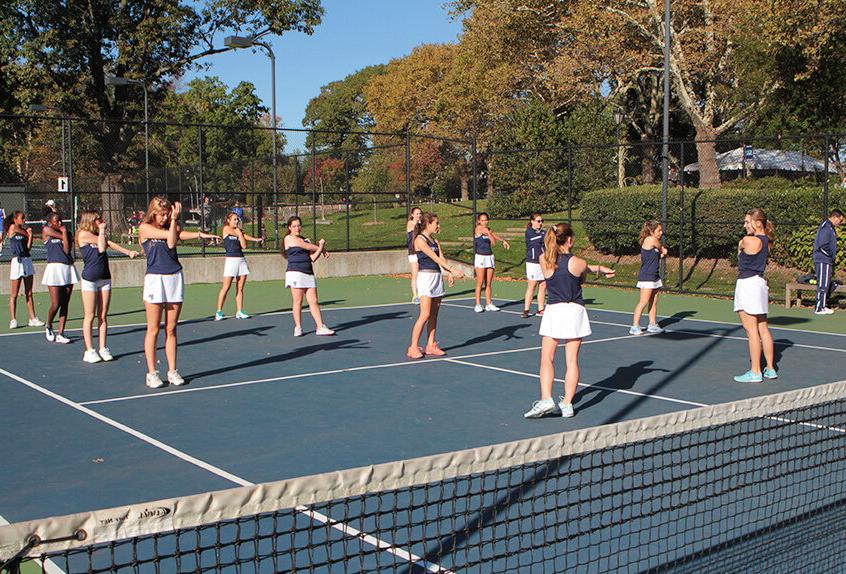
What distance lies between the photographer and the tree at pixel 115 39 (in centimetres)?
3656

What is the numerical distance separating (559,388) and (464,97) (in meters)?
42.2

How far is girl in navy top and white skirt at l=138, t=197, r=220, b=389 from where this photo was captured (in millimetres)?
10492

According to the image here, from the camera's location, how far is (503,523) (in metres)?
4.95

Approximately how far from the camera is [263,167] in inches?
1246

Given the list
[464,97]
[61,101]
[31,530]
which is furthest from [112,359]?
[464,97]

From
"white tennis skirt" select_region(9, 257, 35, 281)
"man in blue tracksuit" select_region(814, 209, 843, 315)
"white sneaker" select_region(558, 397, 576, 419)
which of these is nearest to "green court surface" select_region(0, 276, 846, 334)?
"man in blue tracksuit" select_region(814, 209, 843, 315)

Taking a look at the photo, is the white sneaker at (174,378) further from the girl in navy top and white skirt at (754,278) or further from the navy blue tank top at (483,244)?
the navy blue tank top at (483,244)

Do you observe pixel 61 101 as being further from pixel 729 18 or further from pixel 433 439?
pixel 433 439

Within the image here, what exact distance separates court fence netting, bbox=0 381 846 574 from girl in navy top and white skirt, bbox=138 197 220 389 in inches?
185

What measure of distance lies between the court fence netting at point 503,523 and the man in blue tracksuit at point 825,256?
11.1m

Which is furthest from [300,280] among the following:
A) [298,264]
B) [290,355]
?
[290,355]

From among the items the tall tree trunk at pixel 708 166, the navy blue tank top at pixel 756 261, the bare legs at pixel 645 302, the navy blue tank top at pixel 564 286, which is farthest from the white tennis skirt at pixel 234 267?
the tall tree trunk at pixel 708 166

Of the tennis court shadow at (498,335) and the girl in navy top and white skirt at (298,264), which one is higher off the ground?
the girl in navy top and white skirt at (298,264)

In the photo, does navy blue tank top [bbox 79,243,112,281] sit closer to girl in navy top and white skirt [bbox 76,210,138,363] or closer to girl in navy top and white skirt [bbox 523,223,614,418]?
girl in navy top and white skirt [bbox 76,210,138,363]
